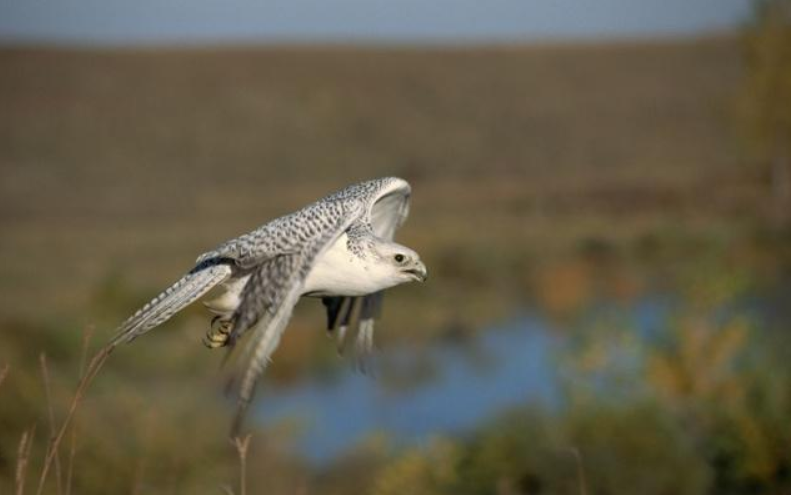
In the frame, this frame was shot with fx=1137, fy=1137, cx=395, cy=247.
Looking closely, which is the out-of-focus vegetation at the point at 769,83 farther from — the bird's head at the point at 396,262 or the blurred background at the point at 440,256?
the bird's head at the point at 396,262

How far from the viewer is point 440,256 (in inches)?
947

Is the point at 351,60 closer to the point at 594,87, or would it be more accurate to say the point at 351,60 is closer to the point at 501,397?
the point at 594,87

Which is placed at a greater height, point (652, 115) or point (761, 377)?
point (652, 115)

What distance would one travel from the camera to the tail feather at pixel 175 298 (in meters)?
3.87

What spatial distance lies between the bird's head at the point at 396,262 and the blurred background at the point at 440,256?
0.88 m

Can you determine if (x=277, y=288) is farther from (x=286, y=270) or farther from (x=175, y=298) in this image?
(x=175, y=298)

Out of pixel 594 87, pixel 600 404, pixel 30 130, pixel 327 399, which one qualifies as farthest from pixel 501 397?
pixel 594 87

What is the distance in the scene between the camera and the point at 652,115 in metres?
59.2

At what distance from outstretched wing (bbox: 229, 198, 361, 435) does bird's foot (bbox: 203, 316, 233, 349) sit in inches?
12.1

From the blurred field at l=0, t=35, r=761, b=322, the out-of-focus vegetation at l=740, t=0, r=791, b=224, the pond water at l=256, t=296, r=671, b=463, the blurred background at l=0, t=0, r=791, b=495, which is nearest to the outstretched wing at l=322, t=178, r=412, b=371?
the blurred background at l=0, t=0, r=791, b=495

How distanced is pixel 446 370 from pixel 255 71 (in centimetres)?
4958

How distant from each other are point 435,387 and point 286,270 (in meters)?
13.5

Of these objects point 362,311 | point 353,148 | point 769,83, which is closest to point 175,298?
point 362,311

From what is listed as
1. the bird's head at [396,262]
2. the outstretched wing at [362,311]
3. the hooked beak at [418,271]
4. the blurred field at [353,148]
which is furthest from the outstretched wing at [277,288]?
the blurred field at [353,148]
